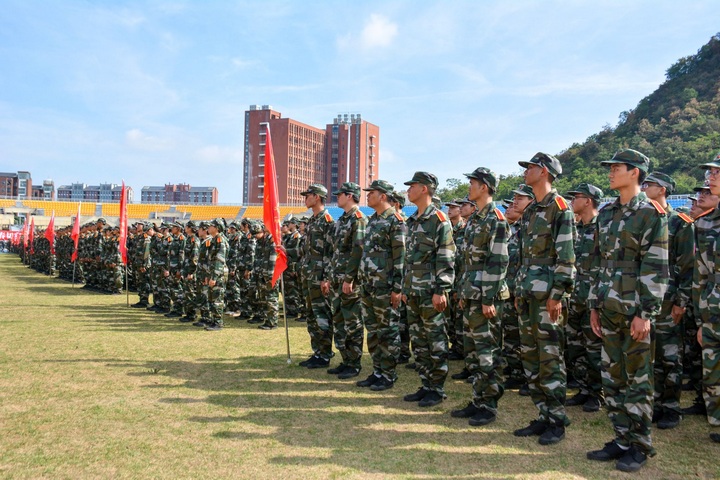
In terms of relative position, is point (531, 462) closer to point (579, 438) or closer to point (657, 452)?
point (579, 438)

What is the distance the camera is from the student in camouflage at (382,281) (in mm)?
6242

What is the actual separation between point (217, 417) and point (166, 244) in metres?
8.80

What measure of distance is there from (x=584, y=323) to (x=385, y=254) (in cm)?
246

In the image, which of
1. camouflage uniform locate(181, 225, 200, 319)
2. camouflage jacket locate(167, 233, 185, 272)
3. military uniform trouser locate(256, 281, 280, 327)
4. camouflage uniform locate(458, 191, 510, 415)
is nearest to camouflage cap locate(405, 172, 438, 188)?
camouflage uniform locate(458, 191, 510, 415)

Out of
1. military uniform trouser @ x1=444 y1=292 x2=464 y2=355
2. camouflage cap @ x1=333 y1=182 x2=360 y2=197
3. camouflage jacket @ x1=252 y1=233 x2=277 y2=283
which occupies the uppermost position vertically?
camouflage cap @ x1=333 y1=182 x2=360 y2=197

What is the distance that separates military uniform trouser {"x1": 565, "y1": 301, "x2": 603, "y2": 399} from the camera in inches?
223

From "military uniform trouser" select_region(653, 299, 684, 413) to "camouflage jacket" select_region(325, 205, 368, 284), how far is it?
137 inches

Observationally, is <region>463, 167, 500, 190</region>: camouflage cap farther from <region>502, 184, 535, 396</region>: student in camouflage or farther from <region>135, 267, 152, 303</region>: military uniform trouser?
<region>135, 267, 152, 303</region>: military uniform trouser

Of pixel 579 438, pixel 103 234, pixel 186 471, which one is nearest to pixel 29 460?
pixel 186 471

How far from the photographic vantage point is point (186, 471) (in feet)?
12.6

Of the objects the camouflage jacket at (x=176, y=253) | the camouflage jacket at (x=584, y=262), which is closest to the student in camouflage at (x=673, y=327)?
the camouflage jacket at (x=584, y=262)

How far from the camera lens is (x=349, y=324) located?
685 centimetres

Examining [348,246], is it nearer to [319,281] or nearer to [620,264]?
[319,281]

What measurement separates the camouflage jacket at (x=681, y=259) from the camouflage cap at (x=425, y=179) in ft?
8.51
